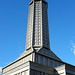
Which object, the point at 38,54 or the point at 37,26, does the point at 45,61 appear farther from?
the point at 37,26

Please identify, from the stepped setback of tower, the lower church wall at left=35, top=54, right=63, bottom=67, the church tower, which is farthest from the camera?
the church tower

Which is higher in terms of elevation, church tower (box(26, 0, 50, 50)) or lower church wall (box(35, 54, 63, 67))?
church tower (box(26, 0, 50, 50))

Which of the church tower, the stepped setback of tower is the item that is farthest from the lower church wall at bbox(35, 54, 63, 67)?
the church tower

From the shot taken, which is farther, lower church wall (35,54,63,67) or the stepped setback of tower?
lower church wall (35,54,63,67)

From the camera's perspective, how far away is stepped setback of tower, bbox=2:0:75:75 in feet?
116

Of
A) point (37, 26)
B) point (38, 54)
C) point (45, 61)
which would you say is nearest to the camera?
point (38, 54)

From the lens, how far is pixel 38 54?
41.8 metres

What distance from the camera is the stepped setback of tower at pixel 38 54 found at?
35.5 m

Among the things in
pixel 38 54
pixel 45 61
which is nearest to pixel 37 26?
pixel 38 54

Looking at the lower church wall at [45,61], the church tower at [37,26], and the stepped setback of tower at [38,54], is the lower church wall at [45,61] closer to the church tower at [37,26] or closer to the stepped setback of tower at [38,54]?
the stepped setback of tower at [38,54]

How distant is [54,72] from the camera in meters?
38.0

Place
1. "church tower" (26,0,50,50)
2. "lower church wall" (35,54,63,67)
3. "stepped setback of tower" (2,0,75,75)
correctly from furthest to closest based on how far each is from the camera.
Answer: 1. "church tower" (26,0,50,50)
2. "lower church wall" (35,54,63,67)
3. "stepped setback of tower" (2,0,75,75)

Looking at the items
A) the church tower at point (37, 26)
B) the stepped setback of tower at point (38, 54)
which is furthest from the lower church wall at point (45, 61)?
the church tower at point (37, 26)

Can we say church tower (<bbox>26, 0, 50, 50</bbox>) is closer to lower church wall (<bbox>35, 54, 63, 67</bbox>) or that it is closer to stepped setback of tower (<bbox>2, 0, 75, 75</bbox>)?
stepped setback of tower (<bbox>2, 0, 75, 75</bbox>)
